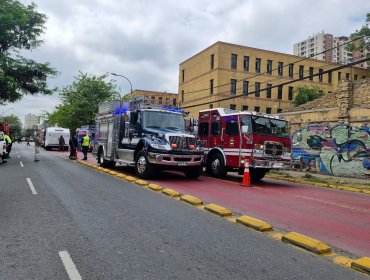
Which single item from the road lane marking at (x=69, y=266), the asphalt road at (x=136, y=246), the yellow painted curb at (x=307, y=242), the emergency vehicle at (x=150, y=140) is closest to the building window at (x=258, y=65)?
the emergency vehicle at (x=150, y=140)

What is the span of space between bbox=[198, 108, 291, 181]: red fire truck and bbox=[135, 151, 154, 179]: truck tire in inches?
120

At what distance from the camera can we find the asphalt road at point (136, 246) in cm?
436

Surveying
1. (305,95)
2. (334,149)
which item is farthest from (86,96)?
(334,149)

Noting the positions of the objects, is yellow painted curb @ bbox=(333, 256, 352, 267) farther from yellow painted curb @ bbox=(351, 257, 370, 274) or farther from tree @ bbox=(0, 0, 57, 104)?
tree @ bbox=(0, 0, 57, 104)

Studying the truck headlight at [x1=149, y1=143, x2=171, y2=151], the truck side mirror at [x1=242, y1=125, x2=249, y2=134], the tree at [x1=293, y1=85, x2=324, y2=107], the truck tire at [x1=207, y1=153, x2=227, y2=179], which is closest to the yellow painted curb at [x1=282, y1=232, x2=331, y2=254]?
the truck headlight at [x1=149, y1=143, x2=171, y2=151]

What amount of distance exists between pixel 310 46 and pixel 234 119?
54819 millimetres

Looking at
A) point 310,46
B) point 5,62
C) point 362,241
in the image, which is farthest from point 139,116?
point 310,46

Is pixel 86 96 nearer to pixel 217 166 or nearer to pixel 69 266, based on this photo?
pixel 217 166

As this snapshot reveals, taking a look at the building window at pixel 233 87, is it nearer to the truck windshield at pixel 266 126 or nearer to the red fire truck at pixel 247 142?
the red fire truck at pixel 247 142

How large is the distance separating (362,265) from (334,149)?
48.5 ft

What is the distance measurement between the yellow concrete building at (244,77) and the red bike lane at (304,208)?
38.6 metres

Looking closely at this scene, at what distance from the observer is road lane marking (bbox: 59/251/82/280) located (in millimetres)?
4145

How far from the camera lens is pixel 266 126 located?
13.9 meters

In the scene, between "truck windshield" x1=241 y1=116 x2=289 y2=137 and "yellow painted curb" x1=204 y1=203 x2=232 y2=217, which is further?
"truck windshield" x1=241 y1=116 x2=289 y2=137
